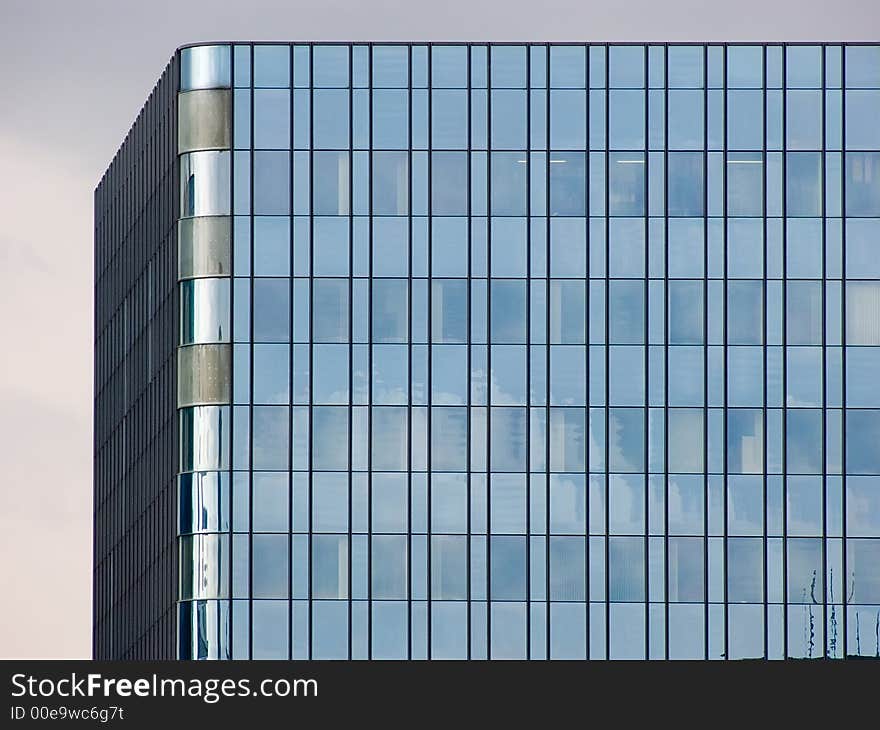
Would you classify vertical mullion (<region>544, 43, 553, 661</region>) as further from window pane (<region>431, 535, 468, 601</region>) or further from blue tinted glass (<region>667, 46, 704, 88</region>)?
blue tinted glass (<region>667, 46, 704, 88</region>)

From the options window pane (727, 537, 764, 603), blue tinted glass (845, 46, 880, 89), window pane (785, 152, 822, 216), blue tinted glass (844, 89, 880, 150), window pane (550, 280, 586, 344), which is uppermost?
blue tinted glass (845, 46, 880, 89)

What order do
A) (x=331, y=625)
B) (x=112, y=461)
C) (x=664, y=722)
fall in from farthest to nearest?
1. (x=112, y=461)
2. (x=331, y=625)
3. (x=664, y=722)

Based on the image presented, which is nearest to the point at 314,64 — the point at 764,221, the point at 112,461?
the point at 764,221

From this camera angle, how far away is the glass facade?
3605 inches

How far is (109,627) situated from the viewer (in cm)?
11094

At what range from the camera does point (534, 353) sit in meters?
92.9

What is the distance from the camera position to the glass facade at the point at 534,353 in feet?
300

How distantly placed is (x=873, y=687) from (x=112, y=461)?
77970mm

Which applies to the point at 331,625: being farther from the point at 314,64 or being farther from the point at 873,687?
the point at 873,687

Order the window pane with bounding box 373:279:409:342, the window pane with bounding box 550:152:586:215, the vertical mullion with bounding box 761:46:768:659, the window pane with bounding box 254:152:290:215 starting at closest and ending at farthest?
the vertical mullion with bounding box 761:46:768:659
the window pane with bounding box 373:279:409:342
the window pane with bounding box 254:152:290:215
the window pane with bounding box 550:152:586:215

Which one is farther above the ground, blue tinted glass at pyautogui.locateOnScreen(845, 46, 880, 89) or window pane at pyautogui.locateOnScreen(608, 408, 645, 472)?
blue tinted glass at pyautogui.locateOnScreen(845, 46, 880, 89)

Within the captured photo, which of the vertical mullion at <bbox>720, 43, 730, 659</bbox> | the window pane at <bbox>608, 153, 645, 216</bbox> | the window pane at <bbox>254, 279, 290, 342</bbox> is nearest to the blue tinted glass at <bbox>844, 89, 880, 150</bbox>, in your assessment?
the vertical mullion at <bbox>720, 43, 730, 659</bbox>

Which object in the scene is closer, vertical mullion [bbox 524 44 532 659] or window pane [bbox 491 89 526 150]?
vertical mullion [bbox 524 44 532 659]

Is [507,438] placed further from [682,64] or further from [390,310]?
[682,64]
